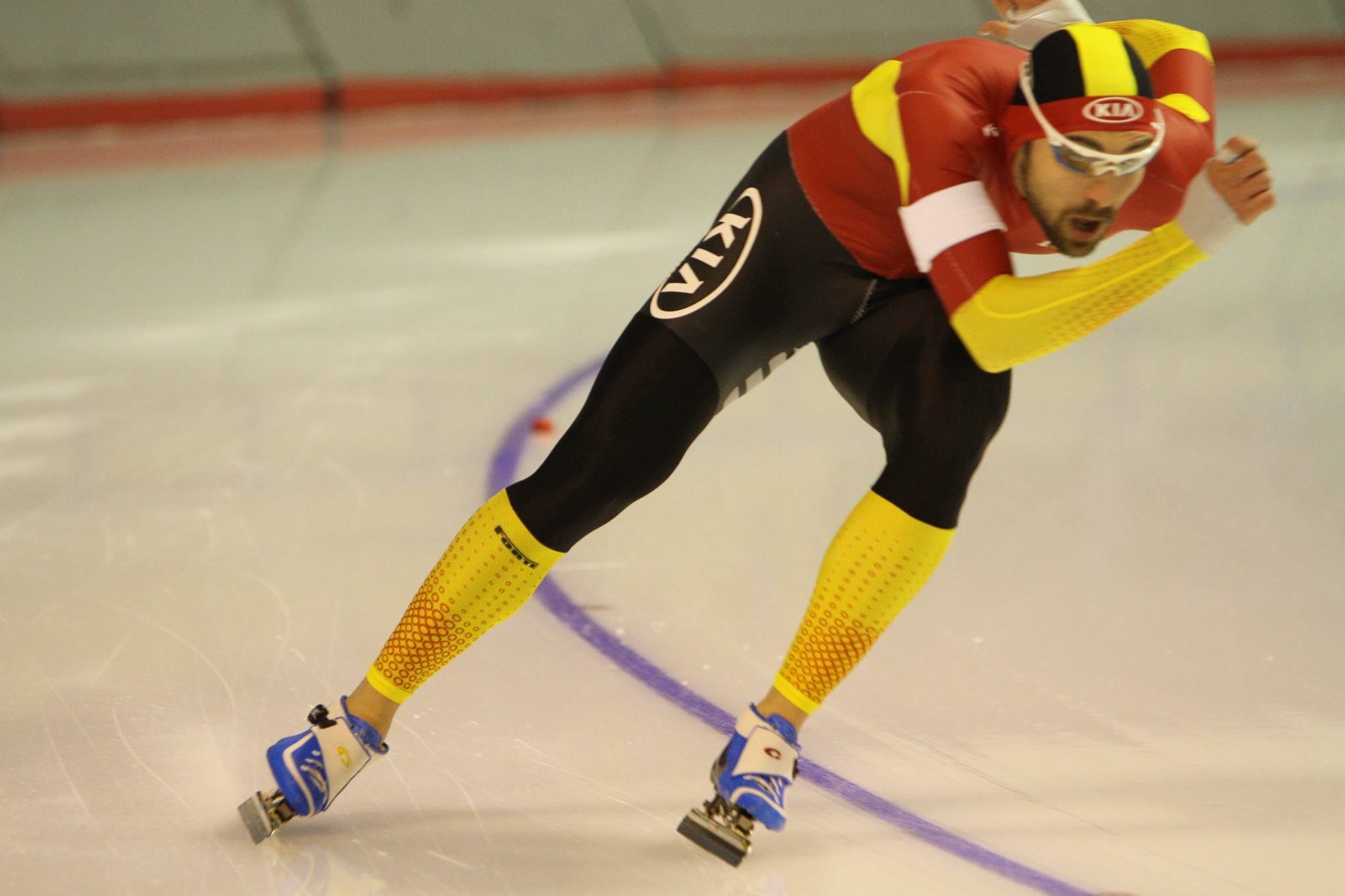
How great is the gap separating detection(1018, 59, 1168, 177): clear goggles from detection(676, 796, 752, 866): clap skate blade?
3.11 ft

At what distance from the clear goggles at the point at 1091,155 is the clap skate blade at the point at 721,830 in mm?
947

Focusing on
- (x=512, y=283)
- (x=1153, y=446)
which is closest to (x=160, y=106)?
(x=512, y=283)

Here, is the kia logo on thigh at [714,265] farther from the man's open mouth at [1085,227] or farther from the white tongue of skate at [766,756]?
the white tongue of skate at [766,756]

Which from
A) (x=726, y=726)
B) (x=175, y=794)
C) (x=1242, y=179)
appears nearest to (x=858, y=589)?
(x=726, y=726)

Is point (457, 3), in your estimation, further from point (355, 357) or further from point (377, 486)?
point (377, 486)

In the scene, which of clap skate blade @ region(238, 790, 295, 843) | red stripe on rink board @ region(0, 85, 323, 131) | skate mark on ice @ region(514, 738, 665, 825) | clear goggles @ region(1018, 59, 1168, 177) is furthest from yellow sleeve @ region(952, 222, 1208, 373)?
red stripe on rink board @ region(0, 85, 323, 131)

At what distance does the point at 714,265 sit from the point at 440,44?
8402 millimetres

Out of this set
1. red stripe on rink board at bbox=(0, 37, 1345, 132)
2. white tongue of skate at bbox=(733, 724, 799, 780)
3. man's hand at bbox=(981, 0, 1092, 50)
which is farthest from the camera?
red stripe on rink board at bbox=(0, 37, 1345, 132)

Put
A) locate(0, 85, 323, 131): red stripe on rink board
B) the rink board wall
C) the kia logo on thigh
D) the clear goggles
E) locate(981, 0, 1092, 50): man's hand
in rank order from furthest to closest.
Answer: the rink board wall < locate(0, 85, 323, 131): red stripe on rink board < locate(981, 0, 1092, 50): man's hand < the kia logo on thigh < the clear goggles

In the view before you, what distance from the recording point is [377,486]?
125 inches

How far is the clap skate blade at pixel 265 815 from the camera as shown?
1877mm

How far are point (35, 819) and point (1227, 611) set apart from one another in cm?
207

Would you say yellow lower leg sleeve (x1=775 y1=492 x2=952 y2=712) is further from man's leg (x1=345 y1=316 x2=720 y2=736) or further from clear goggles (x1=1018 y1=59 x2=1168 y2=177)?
Result: clear goggles (x1=1018 y1=59 x2=1168 y2=177)

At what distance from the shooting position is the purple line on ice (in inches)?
73.1
